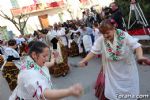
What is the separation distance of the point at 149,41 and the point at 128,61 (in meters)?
7.16

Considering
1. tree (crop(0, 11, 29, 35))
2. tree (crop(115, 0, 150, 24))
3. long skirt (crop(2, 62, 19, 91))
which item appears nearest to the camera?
Result: long skirt (crop(2, 62, 19, 91))

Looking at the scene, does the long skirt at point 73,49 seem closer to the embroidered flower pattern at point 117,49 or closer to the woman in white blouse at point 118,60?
the woman in white blouse at point 118,60

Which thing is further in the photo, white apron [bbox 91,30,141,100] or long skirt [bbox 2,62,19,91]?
long skirt [bbox 2,62,19,91]

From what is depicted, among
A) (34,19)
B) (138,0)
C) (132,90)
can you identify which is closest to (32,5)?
(34,19)

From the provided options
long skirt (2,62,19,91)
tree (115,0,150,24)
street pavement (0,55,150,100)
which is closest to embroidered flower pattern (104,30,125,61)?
street pavement (0,55,150,100)

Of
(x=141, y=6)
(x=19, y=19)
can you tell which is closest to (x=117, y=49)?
Result: (x=141, y=6)

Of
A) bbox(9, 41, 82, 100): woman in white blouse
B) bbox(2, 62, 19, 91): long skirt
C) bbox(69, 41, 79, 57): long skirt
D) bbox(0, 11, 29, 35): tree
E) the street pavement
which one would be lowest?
bbox(0, 11, 29, 35): tree

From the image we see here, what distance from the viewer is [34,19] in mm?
47969

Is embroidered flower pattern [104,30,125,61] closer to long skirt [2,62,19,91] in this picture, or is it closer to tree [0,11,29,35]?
long skirt [2,62,19,91]

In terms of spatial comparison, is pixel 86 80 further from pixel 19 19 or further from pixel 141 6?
pixel 19 19

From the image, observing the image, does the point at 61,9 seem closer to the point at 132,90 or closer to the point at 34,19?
the point at 34,19

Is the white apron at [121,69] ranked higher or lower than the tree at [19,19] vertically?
higher

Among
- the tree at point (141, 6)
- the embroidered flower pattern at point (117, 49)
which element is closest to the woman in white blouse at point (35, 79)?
the embroidered flower pattern at point (117, 49)

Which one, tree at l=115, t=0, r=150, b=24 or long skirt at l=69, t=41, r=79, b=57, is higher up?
Answer: tree at l=115, t=0, r=150, b=24
